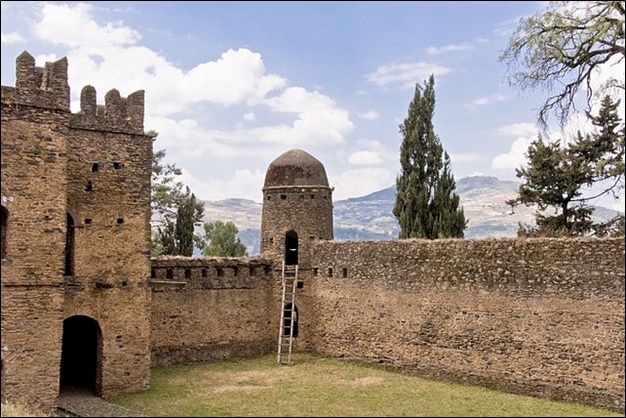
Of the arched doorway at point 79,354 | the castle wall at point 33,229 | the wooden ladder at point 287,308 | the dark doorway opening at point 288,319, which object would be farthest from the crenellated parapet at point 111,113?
the dark doorway opening at point 288,319

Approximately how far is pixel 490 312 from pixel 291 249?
9.70 m

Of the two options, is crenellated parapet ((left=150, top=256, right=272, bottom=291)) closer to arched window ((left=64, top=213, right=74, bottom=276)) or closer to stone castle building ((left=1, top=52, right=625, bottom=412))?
stone castle building ((left=1, top=52, right=625, bottom=412))

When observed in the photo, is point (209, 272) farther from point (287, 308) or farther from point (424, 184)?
point (424, 184)

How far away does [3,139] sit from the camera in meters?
16.7

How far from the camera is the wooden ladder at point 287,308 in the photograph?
2506cm

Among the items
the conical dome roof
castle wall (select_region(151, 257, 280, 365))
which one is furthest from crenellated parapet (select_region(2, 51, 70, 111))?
the conical dome roof

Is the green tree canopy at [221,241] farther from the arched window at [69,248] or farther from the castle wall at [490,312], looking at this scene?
the arched window at [69,248]

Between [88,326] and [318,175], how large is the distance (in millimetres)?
10092

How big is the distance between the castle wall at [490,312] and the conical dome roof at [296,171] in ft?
9.75

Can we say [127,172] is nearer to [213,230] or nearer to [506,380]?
[506,380]

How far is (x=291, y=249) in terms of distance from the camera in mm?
27078

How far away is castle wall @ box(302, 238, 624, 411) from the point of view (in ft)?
56.0

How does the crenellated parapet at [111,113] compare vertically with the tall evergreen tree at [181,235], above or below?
above

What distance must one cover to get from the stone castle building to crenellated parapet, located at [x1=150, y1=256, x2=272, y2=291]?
5cm
